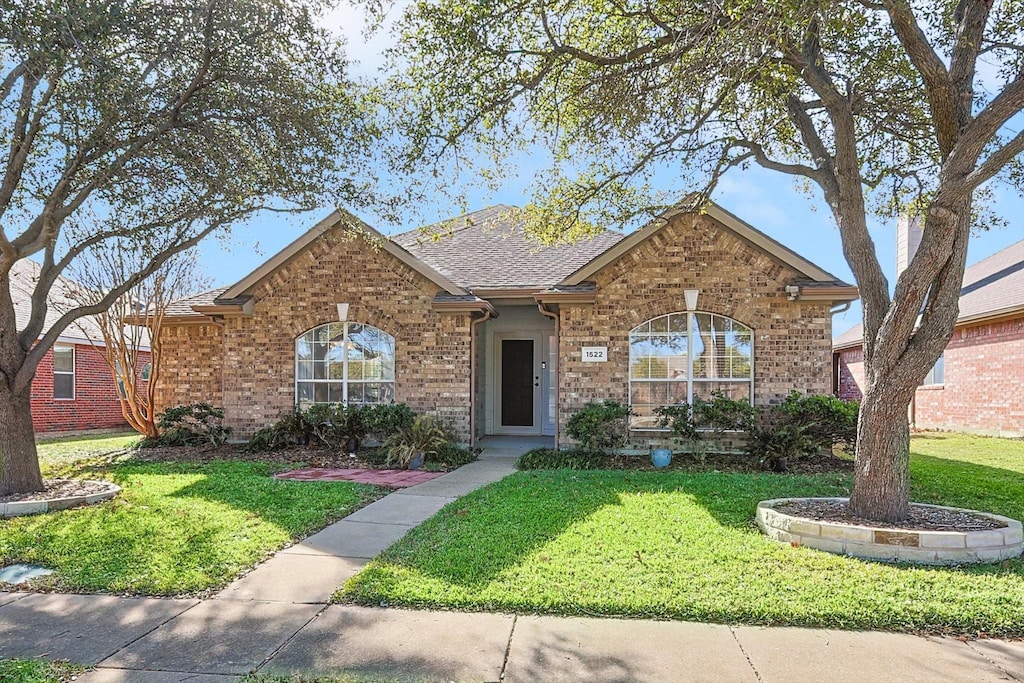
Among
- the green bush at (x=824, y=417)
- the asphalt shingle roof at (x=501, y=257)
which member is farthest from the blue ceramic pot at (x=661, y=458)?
the asphalt shingle roof at (x=501, y=257)

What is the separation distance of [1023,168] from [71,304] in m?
20.4

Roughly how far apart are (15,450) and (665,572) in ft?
25.5

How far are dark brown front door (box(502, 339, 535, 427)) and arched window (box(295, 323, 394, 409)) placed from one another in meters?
3.19

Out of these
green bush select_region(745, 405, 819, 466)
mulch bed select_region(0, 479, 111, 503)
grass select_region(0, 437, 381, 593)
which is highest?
green bush select_region(745, 405, 819, 466)

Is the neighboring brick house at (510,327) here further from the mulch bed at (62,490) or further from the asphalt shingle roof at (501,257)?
the mulch bed at (62,490)

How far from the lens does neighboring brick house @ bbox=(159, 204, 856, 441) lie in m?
10.9

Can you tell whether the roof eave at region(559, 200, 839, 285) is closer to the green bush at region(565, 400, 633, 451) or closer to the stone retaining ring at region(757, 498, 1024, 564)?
the green bush at region(565, 400, 633, 451)

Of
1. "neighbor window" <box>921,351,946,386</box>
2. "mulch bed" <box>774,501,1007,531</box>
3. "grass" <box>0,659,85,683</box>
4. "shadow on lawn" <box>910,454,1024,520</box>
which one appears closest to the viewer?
"grass" <box>0,659,85,683</box>

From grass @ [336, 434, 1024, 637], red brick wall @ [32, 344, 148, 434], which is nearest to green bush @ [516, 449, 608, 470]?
grass @ [336, 434, 1024, 637]

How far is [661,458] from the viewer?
10242 millimetres

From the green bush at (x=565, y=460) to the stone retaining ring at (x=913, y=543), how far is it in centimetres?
466

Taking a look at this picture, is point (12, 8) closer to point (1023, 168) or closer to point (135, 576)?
point (135, 576)

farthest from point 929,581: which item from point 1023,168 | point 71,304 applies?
point 71,304

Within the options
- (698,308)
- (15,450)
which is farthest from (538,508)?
(15,450)
